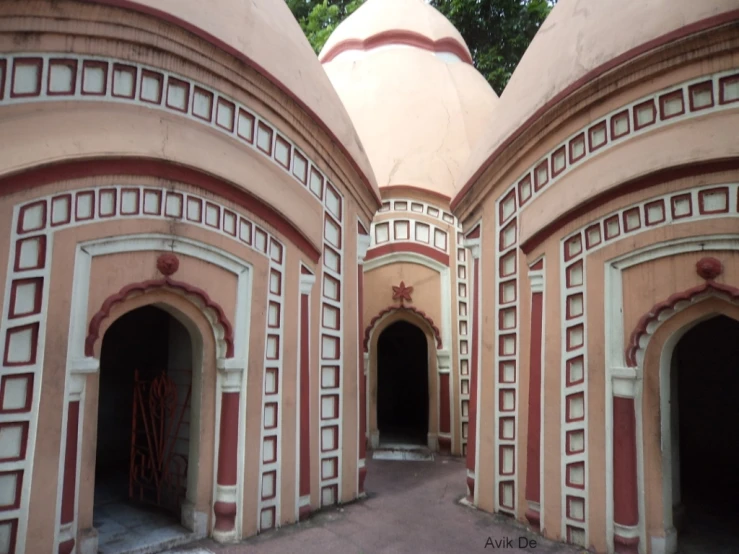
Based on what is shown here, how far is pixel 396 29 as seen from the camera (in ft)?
36.8

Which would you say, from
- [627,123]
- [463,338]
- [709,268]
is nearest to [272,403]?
[709,268]

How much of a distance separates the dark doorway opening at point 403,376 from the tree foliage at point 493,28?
7391 millimetres

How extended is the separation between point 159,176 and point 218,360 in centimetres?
163

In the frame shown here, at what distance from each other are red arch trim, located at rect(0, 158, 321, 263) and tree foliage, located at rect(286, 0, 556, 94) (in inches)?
437

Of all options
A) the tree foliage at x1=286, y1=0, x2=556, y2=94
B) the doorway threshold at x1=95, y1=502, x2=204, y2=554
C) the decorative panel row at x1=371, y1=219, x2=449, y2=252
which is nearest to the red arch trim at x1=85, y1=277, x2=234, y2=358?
the doorway threshold at x1=95, y1=502, x2=204, y2=554

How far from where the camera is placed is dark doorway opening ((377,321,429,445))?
39.5 feet

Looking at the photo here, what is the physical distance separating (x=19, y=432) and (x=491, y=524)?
4.16m

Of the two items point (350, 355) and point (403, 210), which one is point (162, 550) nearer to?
point (350, 355)

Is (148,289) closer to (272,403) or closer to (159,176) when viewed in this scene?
(159,176)

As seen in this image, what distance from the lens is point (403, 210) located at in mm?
9500

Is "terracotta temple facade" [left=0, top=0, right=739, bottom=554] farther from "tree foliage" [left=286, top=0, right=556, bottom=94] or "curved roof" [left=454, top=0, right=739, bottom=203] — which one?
"tree foliage" [left=286, top=0, right=556, bottom=94]

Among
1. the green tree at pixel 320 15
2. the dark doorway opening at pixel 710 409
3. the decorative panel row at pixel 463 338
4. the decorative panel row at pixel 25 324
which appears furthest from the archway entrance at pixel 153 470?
the green tree at pixel 320 15

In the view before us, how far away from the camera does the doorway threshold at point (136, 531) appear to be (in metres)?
4.66

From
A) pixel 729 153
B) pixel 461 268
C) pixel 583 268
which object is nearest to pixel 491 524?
pixel 583 268
